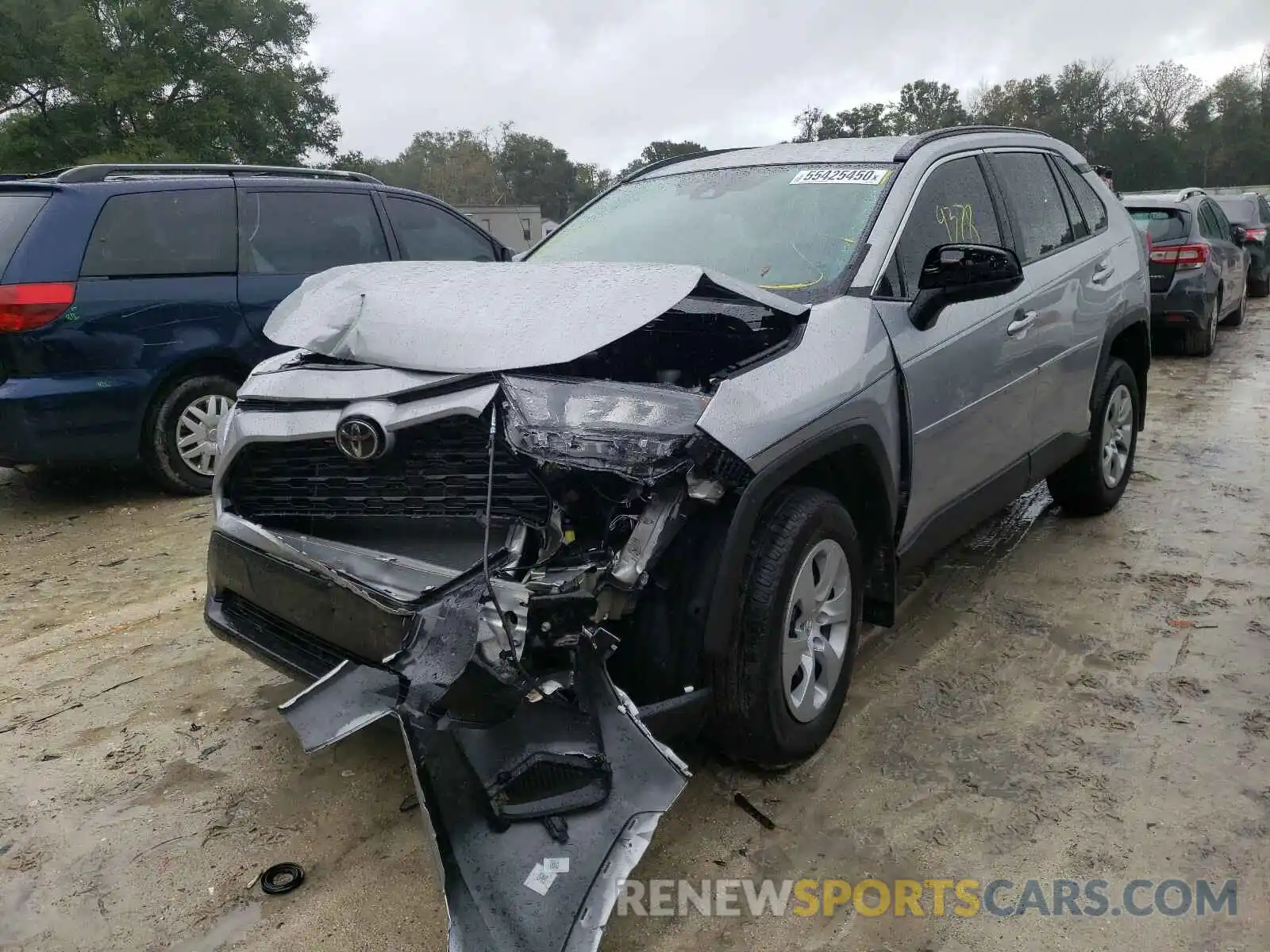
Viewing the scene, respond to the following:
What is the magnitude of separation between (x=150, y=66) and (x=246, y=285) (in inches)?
882

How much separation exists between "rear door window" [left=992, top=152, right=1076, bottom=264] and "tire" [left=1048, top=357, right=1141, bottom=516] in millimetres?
815

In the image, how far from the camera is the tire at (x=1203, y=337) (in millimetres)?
10094

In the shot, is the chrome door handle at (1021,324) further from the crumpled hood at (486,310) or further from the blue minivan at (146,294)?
the blue minivan at (146,294)

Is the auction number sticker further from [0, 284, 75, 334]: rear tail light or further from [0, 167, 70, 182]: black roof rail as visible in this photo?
[0, 167, 70, 182]: black roof rail

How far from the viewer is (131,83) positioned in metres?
23.6

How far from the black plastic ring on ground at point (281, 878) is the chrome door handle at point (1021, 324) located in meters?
3.08

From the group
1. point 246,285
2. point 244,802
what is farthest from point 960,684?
point 246,285

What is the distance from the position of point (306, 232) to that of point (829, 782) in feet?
17.1

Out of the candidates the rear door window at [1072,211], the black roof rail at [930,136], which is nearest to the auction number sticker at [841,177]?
the black roof rail at [930,136]

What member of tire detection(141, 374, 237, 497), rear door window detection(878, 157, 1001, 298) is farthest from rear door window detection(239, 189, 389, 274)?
rear door window detection(878, 157, 1001, 298)

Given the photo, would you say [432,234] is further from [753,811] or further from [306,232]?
[753,811]

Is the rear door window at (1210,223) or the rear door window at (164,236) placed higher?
the rear door window at (164,236)

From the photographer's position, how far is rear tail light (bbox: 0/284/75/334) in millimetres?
5195

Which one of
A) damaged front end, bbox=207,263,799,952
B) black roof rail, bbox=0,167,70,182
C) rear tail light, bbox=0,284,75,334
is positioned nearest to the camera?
damaged front end, bbox=207,263,799,952
